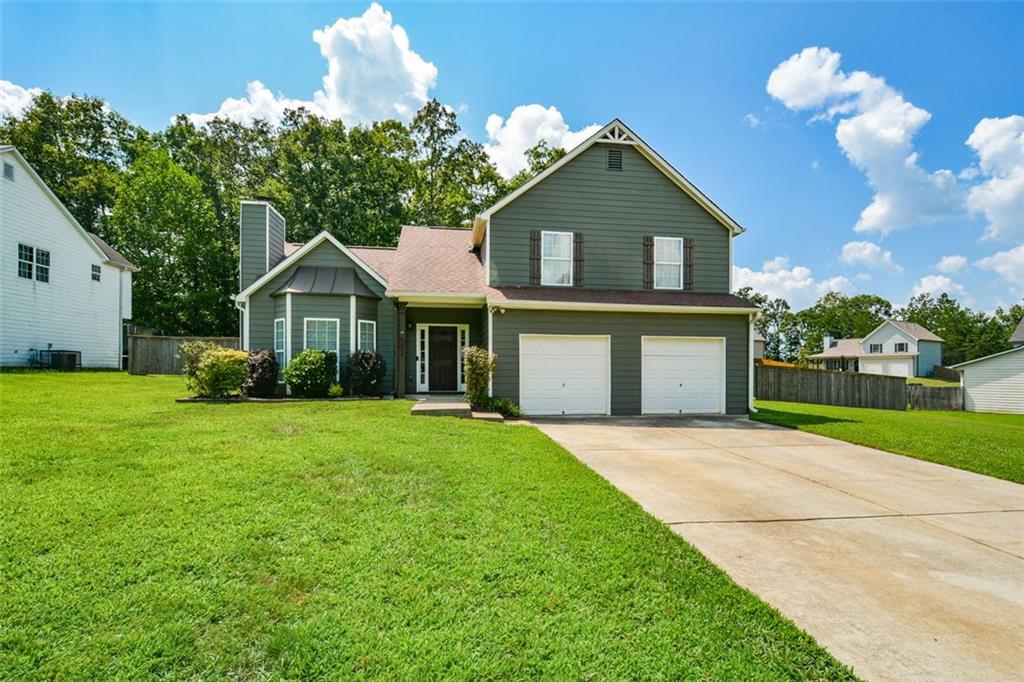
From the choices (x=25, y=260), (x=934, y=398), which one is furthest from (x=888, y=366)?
(x=25, y=260)

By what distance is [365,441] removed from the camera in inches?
257

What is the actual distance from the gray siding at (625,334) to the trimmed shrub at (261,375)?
20.1 ft

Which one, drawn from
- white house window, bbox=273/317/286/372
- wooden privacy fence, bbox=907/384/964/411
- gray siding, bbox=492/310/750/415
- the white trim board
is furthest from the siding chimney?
wooden privacy fence, bbox=907/384/964/411

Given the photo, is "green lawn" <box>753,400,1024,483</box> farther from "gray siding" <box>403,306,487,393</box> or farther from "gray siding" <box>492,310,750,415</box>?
"gray siding" <box>403,306,487,393</box>

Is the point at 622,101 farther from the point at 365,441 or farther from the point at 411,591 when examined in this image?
the point at 411,591

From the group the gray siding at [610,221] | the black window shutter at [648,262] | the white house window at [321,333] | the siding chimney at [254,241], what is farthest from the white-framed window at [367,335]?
the black window shutter at [648,262]

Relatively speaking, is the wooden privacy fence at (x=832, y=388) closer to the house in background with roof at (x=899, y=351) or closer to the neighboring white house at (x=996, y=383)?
the neighboring white house at (x=996, y=383)

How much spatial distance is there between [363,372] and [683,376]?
8.75 meters

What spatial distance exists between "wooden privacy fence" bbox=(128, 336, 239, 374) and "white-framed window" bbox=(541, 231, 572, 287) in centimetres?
1636

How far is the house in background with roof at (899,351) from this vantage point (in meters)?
42.0

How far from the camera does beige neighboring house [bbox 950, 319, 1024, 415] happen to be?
2247 centimetres

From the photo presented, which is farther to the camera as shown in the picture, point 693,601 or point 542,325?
point 542,325

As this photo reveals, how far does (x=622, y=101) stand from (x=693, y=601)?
14.2 m

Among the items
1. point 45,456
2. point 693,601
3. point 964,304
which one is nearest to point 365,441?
point 45,456
